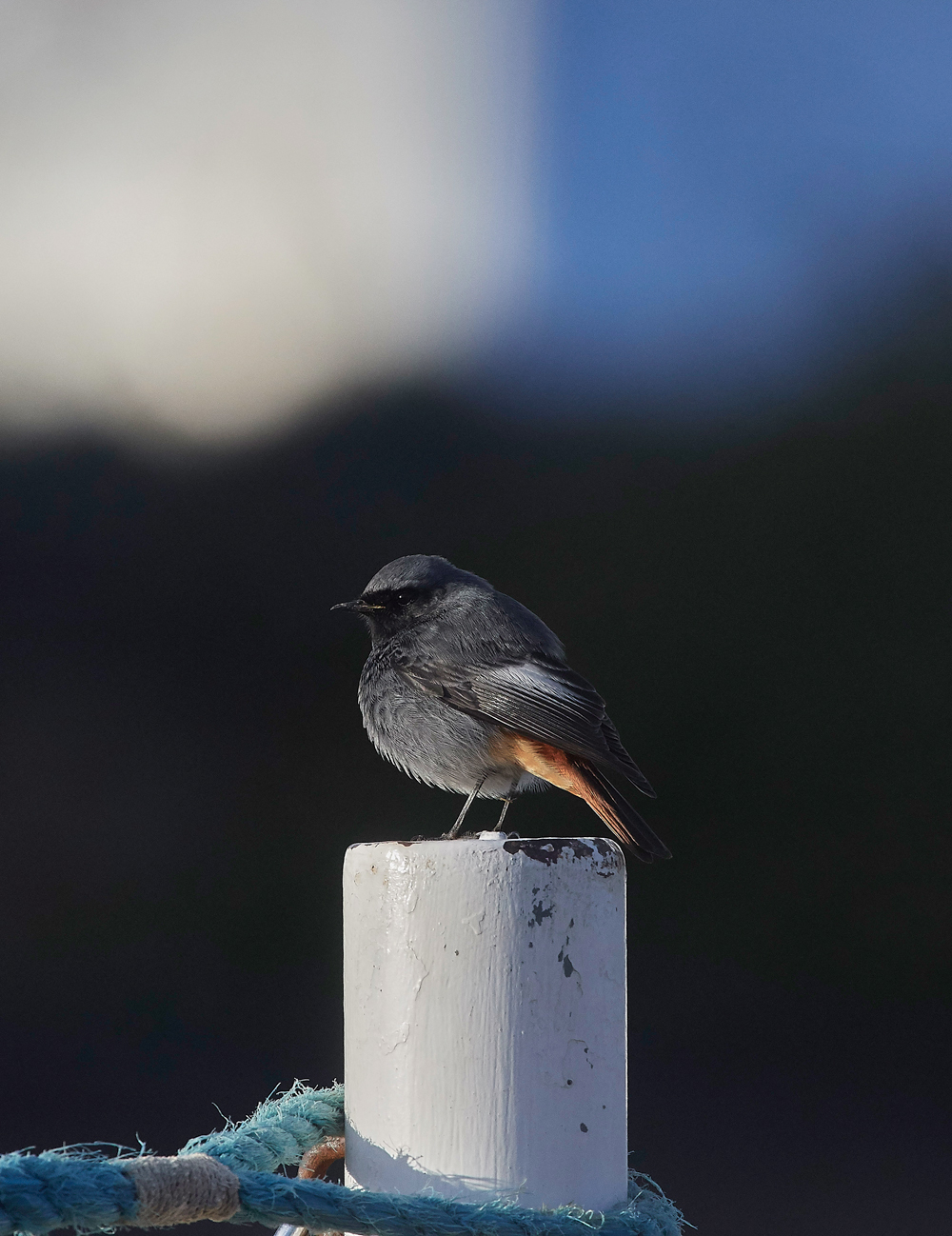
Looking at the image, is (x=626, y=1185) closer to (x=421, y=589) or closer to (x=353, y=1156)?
(x=353, y=1156)

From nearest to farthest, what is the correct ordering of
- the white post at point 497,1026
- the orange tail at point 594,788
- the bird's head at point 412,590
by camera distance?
the white post at point 497,1026 → the orange tail at point 594,788 → the bird's head at point 412,590

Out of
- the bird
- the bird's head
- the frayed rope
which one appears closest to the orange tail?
the bird

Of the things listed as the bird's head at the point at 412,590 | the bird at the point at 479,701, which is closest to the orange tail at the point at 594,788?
the bird at the point at 479,701

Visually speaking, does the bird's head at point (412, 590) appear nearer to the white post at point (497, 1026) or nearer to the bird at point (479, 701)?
the bird at point (479, 701)

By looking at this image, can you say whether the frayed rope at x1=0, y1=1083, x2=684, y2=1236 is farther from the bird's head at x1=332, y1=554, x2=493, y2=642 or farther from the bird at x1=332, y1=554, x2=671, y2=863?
the bird's head at x1=332, y1=554, x2=493, y2=642

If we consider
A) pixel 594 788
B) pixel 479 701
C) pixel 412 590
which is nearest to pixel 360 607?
pixel 412 590

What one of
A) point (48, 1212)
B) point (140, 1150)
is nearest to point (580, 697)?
A: point (140, 1150)
